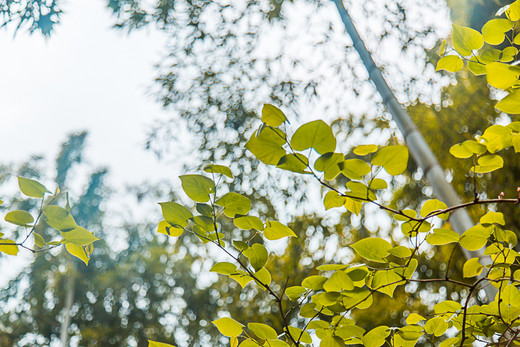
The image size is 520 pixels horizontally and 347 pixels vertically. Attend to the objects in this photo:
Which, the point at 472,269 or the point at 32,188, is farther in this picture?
the point at 472,269

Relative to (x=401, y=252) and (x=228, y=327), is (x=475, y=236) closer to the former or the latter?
(x=401, y=252)

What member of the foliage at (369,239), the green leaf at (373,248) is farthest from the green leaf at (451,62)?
the green leaf at (373,248)

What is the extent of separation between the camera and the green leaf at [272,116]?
35cm

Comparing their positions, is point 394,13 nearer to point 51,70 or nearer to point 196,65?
point 196,65

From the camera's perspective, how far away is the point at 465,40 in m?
0.43

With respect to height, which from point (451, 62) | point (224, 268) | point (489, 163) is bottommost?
point (224, 268)

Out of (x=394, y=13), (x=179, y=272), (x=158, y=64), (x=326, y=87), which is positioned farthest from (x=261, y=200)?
(x=179, y=272)

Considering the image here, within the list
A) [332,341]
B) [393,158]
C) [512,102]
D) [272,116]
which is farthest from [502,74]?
[332,341]

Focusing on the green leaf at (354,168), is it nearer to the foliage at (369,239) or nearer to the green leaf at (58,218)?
the foliage at (369,239)

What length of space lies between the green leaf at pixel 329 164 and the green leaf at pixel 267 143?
0.04 meters

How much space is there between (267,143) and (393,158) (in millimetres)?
134

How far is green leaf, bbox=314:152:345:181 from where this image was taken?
0.38 m

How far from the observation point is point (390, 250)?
0.44 meters

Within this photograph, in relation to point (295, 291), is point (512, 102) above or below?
above
